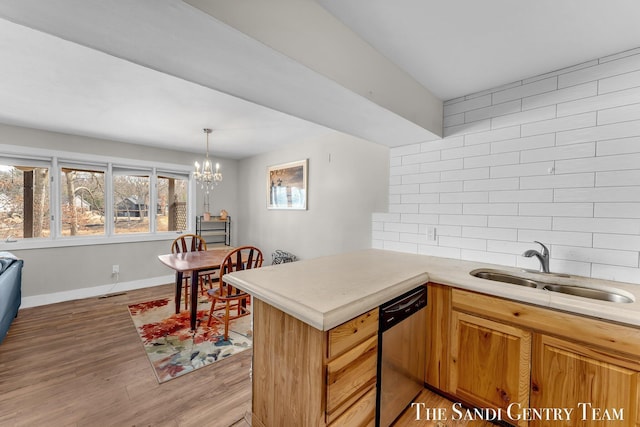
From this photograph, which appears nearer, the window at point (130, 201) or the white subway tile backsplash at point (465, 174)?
the white subway tile backsplash at point (465, 174)

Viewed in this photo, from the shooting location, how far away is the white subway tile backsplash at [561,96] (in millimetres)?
1583

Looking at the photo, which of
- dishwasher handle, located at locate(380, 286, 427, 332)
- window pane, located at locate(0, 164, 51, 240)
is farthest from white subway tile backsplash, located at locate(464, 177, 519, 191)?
window pane, located at locate(0, 164, 51, 240)

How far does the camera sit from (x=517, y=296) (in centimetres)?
132

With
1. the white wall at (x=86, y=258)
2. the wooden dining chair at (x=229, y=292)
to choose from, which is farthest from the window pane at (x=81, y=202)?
the wooden dining chair at (x=229, y=292)

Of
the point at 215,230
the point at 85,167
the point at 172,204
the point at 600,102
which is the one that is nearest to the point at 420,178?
the point at 600,102

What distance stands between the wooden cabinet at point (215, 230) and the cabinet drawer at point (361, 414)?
13.7 ft

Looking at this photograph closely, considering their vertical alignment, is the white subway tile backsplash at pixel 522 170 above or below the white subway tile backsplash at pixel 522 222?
above

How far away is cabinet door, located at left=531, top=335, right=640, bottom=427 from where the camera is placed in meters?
1.09

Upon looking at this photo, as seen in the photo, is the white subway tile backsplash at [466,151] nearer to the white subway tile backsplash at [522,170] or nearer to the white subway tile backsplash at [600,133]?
the white subway tile backsplash at [522,170]

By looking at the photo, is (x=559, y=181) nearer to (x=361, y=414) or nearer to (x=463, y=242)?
(x=463, y=242)

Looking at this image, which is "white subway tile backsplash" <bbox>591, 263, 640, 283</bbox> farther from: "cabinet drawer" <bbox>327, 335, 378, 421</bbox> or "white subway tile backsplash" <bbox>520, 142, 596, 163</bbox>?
"cabinet drawer" <bbox>327, 335, 378, 421</bbox>

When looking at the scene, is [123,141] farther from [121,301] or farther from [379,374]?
[379,374]

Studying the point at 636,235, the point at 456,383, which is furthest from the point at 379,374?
the point at 636,235

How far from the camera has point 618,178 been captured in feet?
4.92
